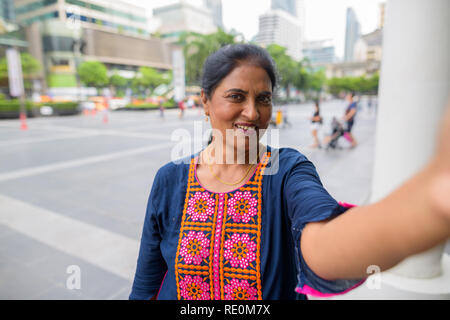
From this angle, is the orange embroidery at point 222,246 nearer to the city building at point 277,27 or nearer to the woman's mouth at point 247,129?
the woman's mouth at point 247,129

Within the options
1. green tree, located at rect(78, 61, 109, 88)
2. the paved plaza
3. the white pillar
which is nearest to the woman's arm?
the paved plaza

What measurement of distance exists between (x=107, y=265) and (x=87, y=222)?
3.79 ft

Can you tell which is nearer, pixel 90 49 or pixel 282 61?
pixel 282 61

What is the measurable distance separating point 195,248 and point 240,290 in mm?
193

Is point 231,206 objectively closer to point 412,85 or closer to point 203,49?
point 412,85

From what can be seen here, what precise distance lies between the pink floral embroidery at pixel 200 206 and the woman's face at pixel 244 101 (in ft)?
0.78

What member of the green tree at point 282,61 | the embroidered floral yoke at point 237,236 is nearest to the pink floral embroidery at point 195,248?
the embroidered floral yoke at point 237,236

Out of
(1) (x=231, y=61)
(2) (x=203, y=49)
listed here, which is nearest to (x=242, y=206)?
(1) (x=231, y=61)

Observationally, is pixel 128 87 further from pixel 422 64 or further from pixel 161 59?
pixel 422 64

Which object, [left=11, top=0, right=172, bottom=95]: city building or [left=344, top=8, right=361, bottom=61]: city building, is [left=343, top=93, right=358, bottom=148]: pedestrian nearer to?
[left=344, top=8, right=361, bottom=61]: city building

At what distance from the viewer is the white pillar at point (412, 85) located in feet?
5.81

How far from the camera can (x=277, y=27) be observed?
1.42 metres

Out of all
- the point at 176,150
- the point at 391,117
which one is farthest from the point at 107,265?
the point at 391,117

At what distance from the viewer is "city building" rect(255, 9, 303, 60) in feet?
4.49
